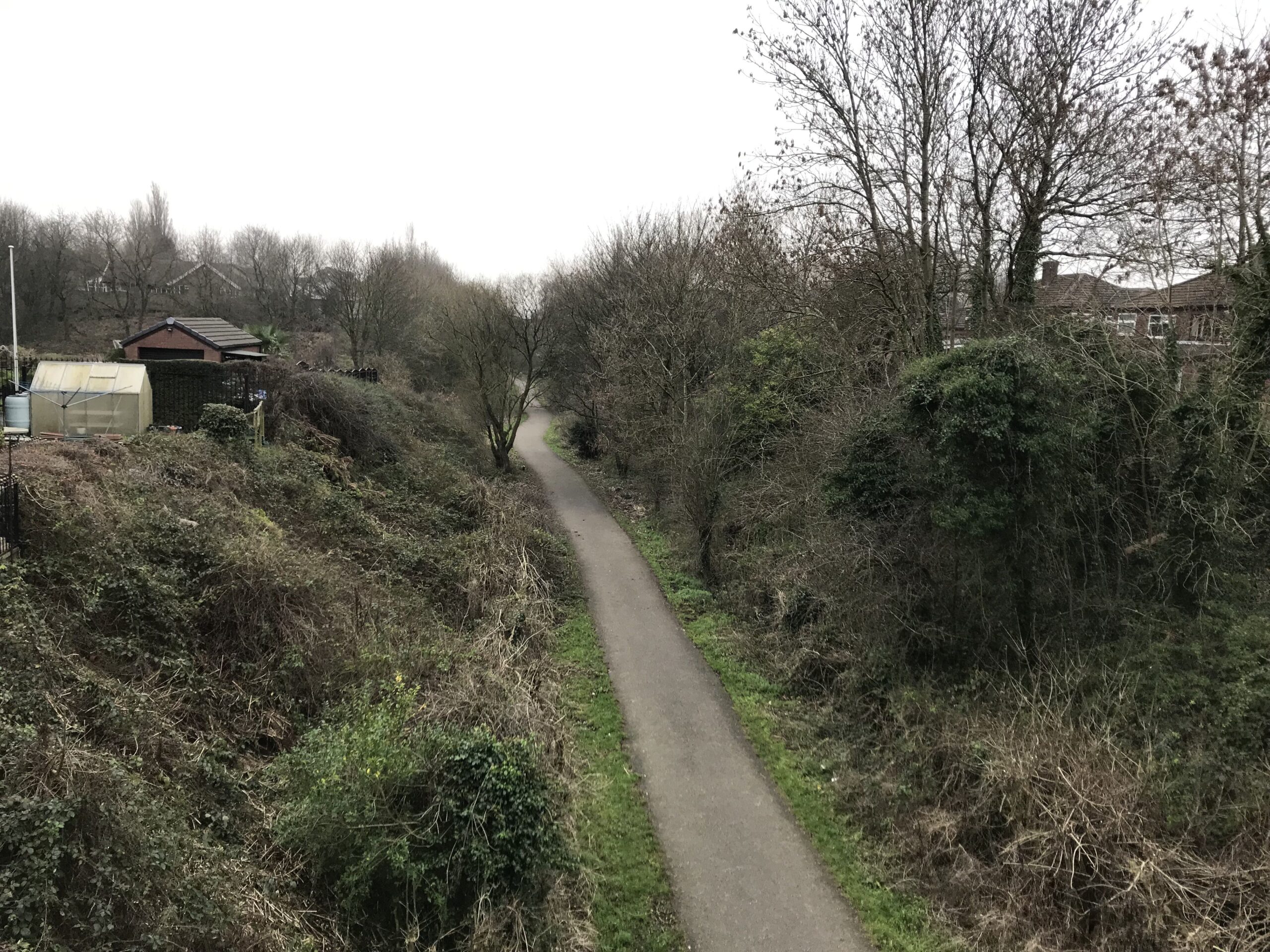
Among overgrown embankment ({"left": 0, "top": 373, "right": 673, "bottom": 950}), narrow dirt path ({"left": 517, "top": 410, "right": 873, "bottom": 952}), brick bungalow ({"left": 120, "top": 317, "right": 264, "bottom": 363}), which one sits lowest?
narrow dirt path ({"left": 517, "top": 410, "right": 873, "bottom": 952})

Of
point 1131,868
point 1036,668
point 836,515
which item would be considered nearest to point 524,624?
point 836,515

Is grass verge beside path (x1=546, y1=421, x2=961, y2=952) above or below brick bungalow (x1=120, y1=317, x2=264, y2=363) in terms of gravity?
below

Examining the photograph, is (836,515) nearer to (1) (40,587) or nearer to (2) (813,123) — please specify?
(2) (813,123)

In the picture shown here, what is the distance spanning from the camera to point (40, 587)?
25.3 feet

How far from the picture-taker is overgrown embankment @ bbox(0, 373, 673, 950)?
5.11 metres

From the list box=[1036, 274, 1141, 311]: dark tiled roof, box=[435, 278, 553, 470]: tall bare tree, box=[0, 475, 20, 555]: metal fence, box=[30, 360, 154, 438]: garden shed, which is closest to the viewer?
box=[0, 475, 20, 555]: metal fence

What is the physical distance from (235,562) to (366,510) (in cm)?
665

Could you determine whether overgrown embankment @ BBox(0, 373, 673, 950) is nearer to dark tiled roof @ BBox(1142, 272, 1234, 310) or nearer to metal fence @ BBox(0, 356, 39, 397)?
metal fence @ BBox(0, 356, 39, 397)

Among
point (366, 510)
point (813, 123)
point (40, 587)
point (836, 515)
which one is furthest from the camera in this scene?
point (366, 510)

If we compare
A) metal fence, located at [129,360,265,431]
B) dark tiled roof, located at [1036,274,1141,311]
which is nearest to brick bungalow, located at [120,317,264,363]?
metal fence, located at [129,360,265,431]

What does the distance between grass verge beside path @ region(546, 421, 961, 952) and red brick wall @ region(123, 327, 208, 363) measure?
58.7 feet

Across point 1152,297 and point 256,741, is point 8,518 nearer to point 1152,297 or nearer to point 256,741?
point 256,741

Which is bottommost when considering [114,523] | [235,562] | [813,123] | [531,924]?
[531,924]

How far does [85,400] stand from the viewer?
1400cm
